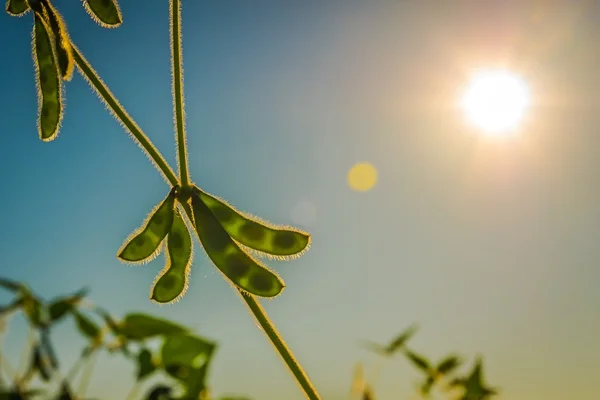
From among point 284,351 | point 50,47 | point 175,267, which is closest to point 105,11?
point 50,47

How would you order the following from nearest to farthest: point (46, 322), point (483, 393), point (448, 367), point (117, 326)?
point (46, 322), point (117, 326), point (483, 393), point (448, 367)

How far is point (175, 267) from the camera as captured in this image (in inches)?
106

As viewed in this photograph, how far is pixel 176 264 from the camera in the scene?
270 centimetres

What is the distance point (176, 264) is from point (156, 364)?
1.23 meters

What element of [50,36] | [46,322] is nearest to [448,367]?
[46,322]

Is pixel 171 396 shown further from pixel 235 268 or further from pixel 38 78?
pixel 38 78

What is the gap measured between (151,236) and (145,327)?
48.6 inches

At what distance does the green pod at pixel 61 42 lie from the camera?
7.96ft

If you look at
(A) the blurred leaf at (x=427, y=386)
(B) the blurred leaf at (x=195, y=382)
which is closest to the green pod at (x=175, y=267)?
(A) the blurred leaf at (x=427, y=386)

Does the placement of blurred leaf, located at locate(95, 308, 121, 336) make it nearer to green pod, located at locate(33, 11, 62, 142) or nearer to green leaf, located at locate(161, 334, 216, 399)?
green leaf, located at locate(161, 334, 216, 399)

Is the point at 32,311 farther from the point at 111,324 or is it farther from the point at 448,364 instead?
the point at 448,364

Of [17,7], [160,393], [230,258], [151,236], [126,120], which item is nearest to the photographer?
[160,393]

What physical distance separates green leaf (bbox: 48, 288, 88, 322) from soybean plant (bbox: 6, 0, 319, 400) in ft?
2.40

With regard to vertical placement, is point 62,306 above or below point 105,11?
below
